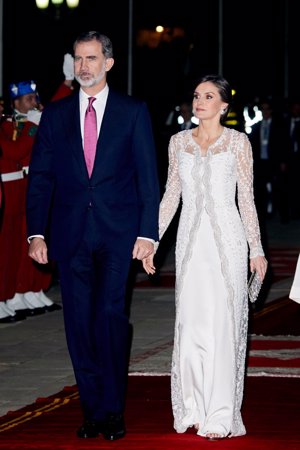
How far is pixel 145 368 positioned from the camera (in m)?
10.8

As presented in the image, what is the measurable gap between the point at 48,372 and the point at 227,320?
271 cm

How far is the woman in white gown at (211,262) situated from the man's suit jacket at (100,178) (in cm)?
30

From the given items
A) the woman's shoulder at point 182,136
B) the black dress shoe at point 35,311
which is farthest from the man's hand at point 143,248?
the black dress shoe at point 35,311

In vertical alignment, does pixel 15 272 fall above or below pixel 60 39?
below

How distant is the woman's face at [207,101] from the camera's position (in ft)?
27.6

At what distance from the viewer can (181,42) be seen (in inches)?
2480

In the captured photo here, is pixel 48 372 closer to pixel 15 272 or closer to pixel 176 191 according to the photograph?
pixel 176 191

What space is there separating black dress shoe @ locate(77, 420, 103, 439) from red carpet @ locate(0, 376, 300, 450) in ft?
0.16

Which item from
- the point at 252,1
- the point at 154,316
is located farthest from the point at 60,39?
the point at 154,316

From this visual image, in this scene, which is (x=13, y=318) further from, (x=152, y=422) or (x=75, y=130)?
(x=75, y=130)

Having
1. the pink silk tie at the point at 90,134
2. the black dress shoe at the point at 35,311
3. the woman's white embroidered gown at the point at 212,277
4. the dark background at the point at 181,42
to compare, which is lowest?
the black dress shoe at the point at 35,311

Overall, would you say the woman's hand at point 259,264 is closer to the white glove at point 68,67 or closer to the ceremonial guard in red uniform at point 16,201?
the ceremonial guard in red uniform at point 16,201

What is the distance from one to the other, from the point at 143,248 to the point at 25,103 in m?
6.17

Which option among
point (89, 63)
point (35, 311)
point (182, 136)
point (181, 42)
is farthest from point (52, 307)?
point (181, 42)
